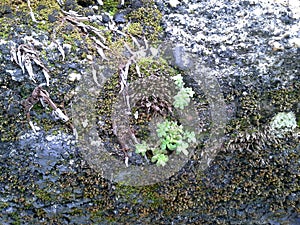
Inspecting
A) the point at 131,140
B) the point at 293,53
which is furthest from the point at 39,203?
the point at 293,53

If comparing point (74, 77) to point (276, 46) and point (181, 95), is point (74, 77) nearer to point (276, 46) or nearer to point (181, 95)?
point (181, 95)

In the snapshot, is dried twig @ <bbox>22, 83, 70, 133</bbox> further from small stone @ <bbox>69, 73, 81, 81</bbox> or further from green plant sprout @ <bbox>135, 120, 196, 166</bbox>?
green plant sprout @ <bbox>135, 120, 196, 166</bbox>

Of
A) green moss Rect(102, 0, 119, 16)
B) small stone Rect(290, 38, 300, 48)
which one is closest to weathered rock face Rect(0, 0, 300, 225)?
small stone Rect(290, 38, 300, 48)

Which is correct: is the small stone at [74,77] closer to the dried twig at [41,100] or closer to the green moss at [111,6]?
the dried twig at [41,100]

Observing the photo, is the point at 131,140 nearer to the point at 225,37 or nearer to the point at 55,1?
the point at 225,37

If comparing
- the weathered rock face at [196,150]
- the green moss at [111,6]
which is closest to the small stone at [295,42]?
the weathered rock face at [196,150]
